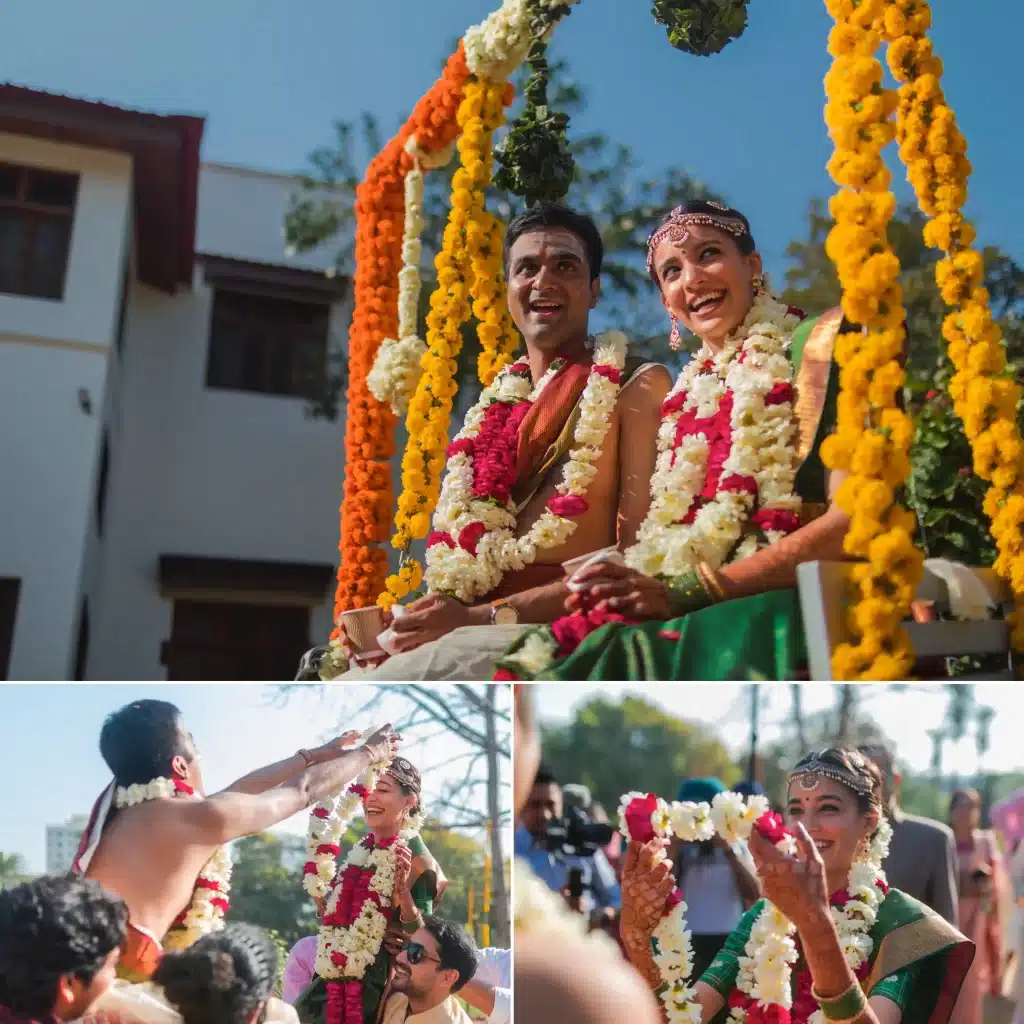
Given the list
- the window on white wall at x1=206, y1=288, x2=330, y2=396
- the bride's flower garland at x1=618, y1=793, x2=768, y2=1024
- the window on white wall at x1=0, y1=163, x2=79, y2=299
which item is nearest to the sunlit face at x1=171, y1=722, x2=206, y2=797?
the bride's flower garland at x1=618, y1=793, x2=768, y2=1024

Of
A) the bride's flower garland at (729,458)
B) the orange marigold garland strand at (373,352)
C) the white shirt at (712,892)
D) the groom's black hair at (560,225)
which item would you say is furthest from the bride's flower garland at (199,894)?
the orange marigold garland strand at (373,352)

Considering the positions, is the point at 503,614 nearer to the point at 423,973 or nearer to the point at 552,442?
the point at 552,442

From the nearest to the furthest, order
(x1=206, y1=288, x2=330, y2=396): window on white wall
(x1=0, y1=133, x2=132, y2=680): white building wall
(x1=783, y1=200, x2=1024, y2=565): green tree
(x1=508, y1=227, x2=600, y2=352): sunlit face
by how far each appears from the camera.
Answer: (x1=508, y1=227, x2=600, y2=352): sunlit face < (x1=783, y1=200, x2=1024, y2=565): green tree < (x1=0, y1=133, x2=132, y2=680): white building wall < (x1=206, y1=288, x2=330, y2=396): window on white wall

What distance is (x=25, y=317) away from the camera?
8.38 m

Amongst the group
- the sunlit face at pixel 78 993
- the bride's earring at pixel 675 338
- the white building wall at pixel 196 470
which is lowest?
the sunlit face at pixel 78 993

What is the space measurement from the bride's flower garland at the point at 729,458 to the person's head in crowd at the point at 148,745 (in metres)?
1.12

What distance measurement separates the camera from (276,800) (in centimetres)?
204

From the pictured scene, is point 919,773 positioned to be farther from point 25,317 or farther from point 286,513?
point 286,513

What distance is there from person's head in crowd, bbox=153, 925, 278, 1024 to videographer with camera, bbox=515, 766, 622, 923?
0.52 metres

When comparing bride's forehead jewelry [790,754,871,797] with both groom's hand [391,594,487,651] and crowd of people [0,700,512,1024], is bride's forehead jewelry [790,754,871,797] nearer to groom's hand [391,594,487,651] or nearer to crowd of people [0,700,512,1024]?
crowd of people [0,700,512,1024]

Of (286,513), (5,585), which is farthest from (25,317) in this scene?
(286,513)

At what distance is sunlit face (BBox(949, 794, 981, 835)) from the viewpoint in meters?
1.78

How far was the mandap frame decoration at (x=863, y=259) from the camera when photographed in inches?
80.7

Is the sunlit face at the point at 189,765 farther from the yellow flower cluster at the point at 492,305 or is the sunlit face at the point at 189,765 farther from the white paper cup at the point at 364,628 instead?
the yellow flower cluster at the point at 492,305
